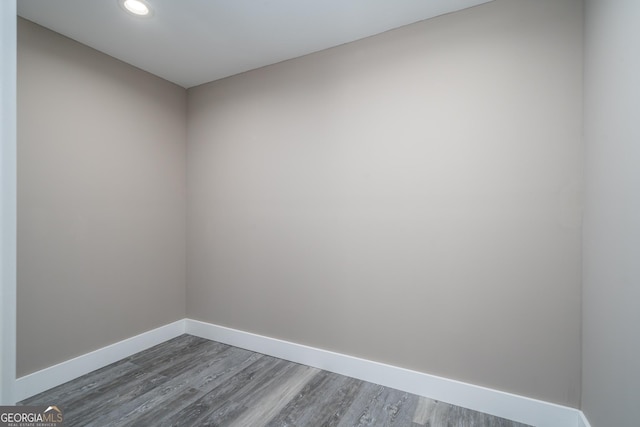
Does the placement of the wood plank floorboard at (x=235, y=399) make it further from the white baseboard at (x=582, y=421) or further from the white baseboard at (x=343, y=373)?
the white baseboard at (x=582, y=421)

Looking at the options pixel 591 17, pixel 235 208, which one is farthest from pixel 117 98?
pixel 591 17

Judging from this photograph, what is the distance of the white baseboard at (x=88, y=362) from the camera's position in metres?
1.91

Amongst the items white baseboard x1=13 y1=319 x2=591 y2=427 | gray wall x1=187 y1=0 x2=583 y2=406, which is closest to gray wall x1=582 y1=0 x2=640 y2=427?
gray wall x1=187 y1=0 x2=583 y2=406

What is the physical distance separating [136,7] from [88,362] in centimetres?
254

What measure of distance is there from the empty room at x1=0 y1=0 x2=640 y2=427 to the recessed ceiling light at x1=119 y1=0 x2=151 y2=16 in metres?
0.05

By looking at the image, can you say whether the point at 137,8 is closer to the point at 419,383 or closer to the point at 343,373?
the point at 343,373

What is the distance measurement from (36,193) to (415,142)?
8.54 feet

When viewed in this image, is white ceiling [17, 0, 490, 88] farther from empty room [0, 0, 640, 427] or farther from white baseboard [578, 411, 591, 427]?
white baseboard [578, 411, 591, 427]

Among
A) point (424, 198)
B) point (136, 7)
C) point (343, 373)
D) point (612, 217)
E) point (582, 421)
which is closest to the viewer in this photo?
point (612, 217)

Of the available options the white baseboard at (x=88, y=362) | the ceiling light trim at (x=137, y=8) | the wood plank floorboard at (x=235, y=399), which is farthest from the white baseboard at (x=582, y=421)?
the ceiling light trim at (x=137, y=8)

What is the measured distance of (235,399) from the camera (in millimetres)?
1906

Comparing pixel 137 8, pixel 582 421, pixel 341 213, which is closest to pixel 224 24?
pixel 137 8

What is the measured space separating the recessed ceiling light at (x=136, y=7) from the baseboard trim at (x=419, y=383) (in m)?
2.55

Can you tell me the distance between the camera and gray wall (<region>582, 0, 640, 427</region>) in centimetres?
111
